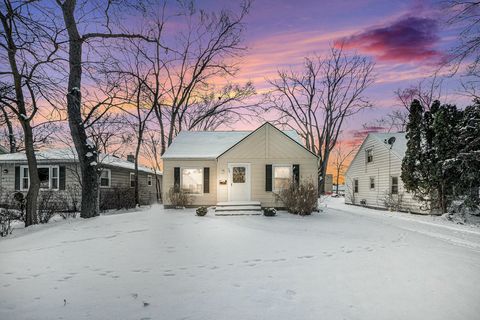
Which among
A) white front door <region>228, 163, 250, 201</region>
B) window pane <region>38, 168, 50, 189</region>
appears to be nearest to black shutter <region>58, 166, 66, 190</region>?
window pane <region>38, 168, 50, 189</region>

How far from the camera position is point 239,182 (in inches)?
631

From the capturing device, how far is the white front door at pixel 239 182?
1597 cm

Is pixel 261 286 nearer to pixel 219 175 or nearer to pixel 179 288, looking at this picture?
pixel 179 288

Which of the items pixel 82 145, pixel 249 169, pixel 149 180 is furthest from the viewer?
pixel 149 180

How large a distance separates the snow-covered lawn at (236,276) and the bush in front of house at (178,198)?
293 inches

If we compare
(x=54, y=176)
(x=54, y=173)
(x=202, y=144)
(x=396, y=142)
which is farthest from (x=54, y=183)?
(x=396, y=142)

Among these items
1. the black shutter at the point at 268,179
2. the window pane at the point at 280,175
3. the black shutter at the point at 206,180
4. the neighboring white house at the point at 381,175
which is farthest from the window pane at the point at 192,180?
the neighboring white house at the point at 381,175

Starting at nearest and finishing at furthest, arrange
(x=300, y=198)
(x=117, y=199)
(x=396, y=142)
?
(x=300, y=198)
(x=117, y=199)
(x=396, y=142)

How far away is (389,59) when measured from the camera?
14961 mm

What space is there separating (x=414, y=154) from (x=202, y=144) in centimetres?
1235

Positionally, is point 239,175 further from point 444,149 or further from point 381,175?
point 381,175

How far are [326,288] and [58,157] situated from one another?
63.2 feet

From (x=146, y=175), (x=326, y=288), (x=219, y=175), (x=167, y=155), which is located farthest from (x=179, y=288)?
(x=146, y=175)

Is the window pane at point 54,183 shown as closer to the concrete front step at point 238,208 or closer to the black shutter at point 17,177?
the black shutter at point 17,177
